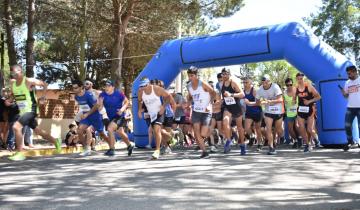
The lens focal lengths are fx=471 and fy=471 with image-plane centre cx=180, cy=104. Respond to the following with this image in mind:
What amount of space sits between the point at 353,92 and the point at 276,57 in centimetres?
269

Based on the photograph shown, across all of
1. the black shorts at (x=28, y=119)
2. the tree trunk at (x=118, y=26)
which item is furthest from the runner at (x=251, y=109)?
the tree trunk at (x=118, y=26)

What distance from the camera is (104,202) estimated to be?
15.9 ft

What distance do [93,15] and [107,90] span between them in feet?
40.0

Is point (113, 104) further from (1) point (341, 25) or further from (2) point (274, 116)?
(1) point (341, 25)

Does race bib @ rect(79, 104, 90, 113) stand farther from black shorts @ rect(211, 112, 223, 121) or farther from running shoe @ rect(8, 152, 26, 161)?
black shorts @ rect(211, 112, 223, 121)

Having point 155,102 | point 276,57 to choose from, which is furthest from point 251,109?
point 155,102

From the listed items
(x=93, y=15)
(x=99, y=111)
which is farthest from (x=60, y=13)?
(x=99, y=111)

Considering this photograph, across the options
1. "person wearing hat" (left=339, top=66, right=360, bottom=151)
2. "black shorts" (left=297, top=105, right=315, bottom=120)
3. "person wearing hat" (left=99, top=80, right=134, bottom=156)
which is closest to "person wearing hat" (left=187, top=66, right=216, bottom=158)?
"person wearing hat" (left=99, top=80, right=134, bottom=156)

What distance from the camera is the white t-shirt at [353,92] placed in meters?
9.82

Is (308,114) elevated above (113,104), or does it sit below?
below

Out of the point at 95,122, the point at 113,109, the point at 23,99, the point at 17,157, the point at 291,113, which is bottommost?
the point at 17,157

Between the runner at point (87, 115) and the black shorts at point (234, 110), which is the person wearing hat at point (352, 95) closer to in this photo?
the black shorts at point (234, 110)

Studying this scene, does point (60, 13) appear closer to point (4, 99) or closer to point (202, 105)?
point (4, 99)

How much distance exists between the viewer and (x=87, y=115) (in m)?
10.6
